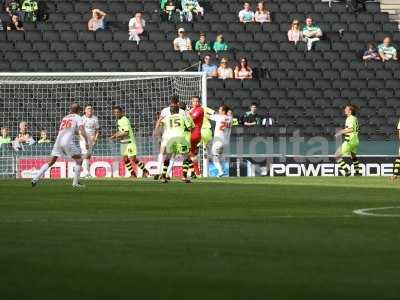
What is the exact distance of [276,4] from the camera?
127 feet

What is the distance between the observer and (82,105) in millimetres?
33812

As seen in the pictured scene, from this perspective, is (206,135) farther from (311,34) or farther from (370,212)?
(370,212)

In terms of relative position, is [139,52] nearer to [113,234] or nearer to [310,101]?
[310,101]

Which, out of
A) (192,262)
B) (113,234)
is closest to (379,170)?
(113,234)

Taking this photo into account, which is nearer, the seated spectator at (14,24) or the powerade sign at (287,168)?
the powerade sign at (287,168)

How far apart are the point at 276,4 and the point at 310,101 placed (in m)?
4.05

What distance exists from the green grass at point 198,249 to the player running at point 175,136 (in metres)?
7.98

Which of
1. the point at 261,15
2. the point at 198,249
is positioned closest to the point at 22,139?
the point at 261,15

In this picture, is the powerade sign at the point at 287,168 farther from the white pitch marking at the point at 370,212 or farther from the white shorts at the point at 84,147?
the white pitch marking at the point at 370,212

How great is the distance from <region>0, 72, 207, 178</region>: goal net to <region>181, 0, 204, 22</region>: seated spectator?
3615 mm

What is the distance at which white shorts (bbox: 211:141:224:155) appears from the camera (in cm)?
3233

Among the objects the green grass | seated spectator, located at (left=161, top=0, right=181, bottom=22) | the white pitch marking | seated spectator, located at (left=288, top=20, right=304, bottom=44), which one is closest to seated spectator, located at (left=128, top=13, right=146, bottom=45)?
seated spectator, located at (left=161, top=0, right=181, bottom=22)

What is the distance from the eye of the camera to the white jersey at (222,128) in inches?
1266

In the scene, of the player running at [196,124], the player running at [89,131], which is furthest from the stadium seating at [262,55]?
the player running at [196,124]
